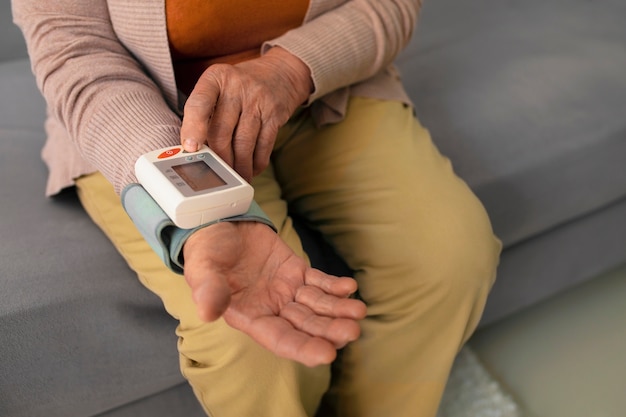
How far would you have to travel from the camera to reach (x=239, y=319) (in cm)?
53

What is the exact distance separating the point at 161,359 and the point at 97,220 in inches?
7.4

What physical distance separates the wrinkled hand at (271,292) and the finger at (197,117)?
88 mm

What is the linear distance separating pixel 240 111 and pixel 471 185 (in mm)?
381

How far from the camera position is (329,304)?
1.77 ft

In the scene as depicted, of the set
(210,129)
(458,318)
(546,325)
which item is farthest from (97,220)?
(546,325)

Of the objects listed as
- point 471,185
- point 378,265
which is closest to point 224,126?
point 378,265

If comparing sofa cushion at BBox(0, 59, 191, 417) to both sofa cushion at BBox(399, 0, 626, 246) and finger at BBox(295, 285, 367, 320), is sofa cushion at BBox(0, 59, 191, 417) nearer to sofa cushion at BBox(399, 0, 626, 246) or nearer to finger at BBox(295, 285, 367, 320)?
finger at BBox(295, 285, 367, 320)

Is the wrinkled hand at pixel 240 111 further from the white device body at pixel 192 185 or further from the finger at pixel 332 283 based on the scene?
the finger at pixel 332 283

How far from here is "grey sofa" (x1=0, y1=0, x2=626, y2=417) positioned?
0.69 meters

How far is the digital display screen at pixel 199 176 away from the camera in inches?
21.9

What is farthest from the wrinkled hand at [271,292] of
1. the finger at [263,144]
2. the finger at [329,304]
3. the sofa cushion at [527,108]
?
A: the sofa cushion at [527,108]

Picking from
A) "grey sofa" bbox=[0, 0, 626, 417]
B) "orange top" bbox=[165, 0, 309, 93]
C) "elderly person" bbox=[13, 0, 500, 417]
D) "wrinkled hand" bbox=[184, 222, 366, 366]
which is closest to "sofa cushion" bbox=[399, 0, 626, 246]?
"grey sofa" bbox=[0, 0, 626, 417]

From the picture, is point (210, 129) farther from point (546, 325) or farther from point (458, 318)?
point (546, 325)

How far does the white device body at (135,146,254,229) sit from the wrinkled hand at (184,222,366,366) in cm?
2
